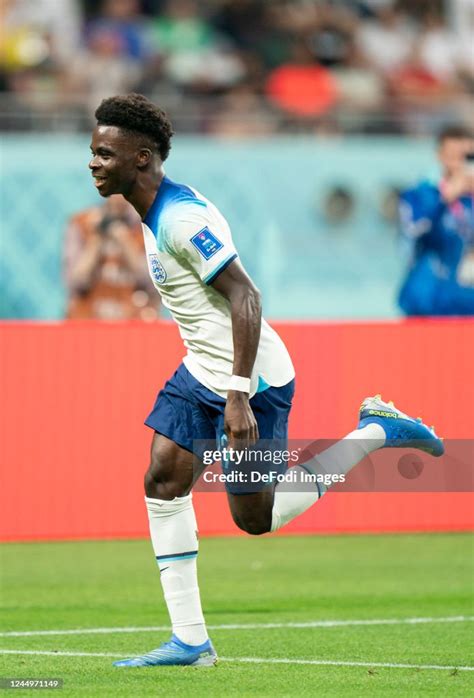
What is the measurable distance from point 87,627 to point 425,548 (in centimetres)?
398

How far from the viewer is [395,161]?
66.7 ft

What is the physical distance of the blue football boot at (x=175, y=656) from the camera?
6805 mm

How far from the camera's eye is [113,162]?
22.0 ft

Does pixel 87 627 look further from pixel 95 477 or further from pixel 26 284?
pixel 26 284

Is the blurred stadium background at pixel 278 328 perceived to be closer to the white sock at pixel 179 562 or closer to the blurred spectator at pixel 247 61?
the blurred spectator at pixel 247 61

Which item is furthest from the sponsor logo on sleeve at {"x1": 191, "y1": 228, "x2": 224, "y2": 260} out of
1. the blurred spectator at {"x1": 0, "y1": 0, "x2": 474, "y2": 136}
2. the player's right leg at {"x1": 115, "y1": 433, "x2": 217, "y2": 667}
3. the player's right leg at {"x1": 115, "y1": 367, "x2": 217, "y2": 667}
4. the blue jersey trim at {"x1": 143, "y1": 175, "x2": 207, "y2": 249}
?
the blurred spectator at {"x1": 0, "y1": 0, "x2": 474, "y2": 136}

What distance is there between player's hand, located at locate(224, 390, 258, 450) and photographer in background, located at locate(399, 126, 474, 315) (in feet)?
25.2

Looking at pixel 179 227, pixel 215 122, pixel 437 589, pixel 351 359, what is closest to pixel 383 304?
pixel 215 122

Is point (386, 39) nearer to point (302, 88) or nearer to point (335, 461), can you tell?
point (302, 88)

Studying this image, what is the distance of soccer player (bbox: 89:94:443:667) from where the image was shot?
671 centimetres

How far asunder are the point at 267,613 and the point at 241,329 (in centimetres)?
271

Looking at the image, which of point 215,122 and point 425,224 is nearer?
point 425,224

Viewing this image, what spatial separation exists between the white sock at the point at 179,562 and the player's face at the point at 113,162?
1348 mm

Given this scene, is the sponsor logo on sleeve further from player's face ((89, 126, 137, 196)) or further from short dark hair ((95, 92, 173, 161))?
short dark hair ((95, 92, 173, 161))
